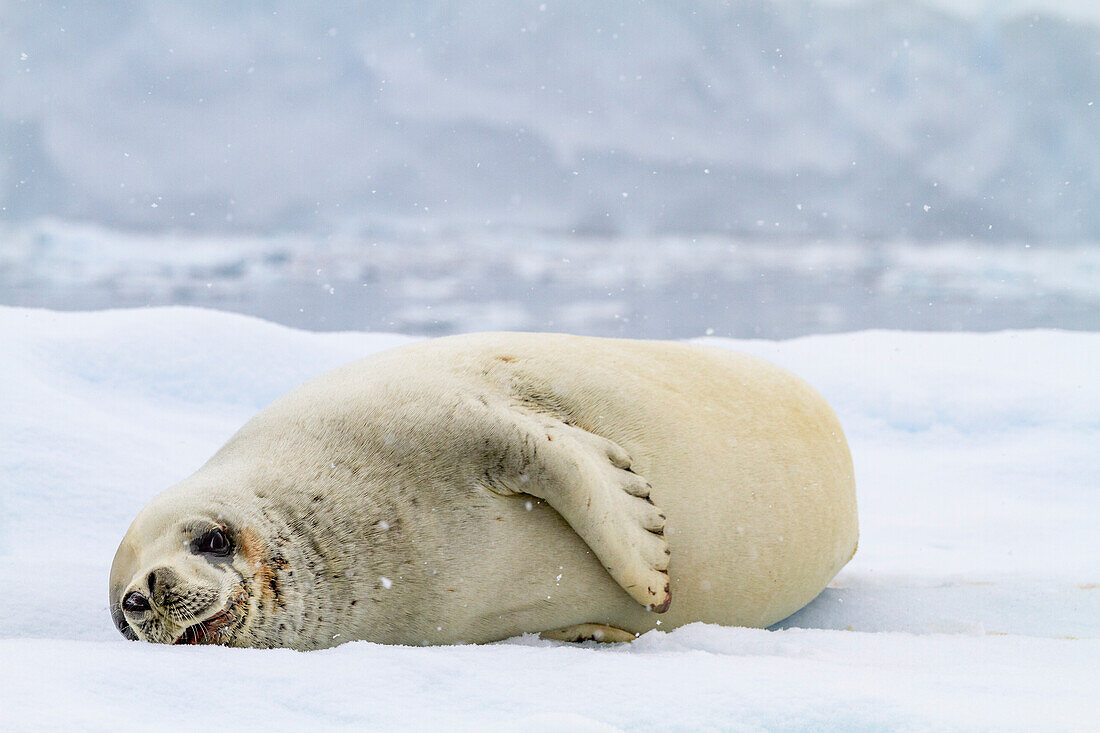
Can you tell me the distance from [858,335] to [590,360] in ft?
15.4

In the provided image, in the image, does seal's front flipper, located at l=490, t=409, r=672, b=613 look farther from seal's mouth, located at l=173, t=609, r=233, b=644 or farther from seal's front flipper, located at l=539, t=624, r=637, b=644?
seal's mouth, located at l=173, t=609, r=233, b=644

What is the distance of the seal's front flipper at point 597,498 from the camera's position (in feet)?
6.05

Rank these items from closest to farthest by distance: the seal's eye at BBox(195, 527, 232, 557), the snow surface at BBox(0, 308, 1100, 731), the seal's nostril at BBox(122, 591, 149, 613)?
the snow surface at BBox(0, 308, 1100, 731)
the seal's nostril at BBox(122, 591, 149, 613)
the seal's eye at BBox(195, 527, 232, 557)

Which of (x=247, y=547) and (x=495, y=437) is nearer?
(x=247, y=547)

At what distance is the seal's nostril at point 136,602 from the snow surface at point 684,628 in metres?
0.07

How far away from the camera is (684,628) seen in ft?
6.47

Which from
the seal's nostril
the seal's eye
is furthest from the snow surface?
the seal's eye

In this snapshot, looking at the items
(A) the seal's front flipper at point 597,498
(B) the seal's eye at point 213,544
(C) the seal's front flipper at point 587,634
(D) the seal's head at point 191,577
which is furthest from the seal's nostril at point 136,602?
(C) the seal's front flipper at point 587,634

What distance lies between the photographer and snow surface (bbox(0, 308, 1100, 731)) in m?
1.25

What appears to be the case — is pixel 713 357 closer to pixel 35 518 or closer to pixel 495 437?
pixel 495 437

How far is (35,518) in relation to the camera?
9.21ft

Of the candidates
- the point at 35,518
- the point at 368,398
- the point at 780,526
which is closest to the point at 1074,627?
the point at 780,526

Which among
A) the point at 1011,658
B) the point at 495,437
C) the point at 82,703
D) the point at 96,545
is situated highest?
the point at 495,437

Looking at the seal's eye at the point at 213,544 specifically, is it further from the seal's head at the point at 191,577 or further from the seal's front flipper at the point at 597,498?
the seal's front flipper at the point at 597,498
